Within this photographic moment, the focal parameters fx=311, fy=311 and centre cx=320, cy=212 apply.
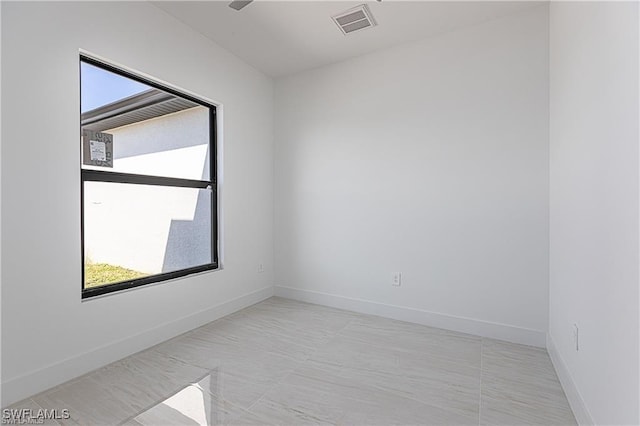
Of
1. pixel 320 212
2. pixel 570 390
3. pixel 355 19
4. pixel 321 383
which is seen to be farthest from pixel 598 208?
pixel 320 212

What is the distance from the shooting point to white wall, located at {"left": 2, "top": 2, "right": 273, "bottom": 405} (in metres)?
1.76

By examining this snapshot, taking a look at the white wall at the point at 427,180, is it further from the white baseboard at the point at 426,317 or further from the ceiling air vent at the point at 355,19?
the ceiling air vent at the point at 355,19

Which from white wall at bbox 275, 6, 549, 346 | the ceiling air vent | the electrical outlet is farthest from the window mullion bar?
the electrical outlet

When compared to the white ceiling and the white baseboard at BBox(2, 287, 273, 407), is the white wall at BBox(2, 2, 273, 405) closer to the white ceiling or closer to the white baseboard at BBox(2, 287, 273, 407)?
the white baseboard at BBox(2, 287, 273, 407)

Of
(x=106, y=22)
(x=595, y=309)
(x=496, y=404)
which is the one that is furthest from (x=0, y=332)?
(x=595, y=309)

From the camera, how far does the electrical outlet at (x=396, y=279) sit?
3118mm

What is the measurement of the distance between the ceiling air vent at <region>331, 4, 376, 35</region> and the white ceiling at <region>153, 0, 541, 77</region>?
0.05m

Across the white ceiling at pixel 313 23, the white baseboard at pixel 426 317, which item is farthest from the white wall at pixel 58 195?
the white baseboard at pixel 426 317

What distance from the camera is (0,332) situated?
5.58 ft

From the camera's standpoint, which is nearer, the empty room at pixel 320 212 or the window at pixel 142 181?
the empty room at pixel 320 212

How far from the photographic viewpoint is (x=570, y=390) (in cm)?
179

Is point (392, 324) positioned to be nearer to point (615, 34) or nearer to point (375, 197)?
point (375, 197)

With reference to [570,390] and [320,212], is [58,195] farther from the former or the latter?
[570,390]

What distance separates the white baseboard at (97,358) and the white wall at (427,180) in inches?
46.3
